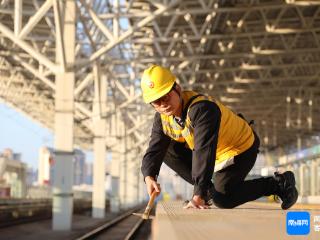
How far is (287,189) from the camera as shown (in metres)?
4.20

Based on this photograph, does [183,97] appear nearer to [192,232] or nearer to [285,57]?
[192,232]

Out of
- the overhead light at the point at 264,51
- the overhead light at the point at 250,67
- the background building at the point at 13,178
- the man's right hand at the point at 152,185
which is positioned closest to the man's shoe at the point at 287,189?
the man's right hand at the point at 152,185

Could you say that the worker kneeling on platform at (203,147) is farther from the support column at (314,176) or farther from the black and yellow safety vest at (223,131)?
the support column at (314,176)

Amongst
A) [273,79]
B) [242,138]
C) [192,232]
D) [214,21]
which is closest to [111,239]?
[214,21]

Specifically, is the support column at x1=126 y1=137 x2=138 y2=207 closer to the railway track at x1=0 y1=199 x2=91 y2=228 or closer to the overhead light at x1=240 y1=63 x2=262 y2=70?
the railway track at x1=0 y1=199 x2=91 y2=228

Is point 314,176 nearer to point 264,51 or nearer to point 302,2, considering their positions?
point 302,2

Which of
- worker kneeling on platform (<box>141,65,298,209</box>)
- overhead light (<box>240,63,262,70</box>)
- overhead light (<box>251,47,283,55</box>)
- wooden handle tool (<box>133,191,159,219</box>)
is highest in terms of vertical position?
overhead light (<box>251,47,283,55</box>)

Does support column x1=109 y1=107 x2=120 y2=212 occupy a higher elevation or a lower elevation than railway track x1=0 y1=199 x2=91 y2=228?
higher
